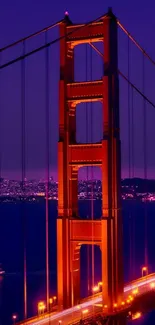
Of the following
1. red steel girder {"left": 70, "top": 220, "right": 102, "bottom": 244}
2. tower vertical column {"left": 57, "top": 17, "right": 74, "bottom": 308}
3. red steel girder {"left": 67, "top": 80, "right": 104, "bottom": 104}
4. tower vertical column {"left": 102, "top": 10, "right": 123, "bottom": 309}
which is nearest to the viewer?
tower vertical column {"left": 102, "top": 10, "right": 123, "bottom": 309}

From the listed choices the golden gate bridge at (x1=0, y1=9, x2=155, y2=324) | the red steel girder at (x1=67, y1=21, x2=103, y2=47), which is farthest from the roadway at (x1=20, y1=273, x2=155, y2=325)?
the red steel girder at (x1=67, y1=21, x2=103, y2=47)

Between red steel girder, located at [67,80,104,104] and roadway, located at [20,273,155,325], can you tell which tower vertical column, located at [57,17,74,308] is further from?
roadway, located at [20,273,155,325]

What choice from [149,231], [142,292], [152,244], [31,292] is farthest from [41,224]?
[142,292]

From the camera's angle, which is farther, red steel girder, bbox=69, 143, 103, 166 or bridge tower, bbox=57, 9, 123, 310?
red steel girder, bbox=69, 143, 103, 166

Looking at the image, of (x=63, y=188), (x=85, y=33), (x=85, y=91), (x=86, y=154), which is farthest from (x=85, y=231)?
(x=85, y=33)

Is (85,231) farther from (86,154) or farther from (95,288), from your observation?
(95,288)

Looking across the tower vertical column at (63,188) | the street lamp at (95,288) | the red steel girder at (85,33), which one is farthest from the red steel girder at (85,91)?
the street lamp at (95,288)
